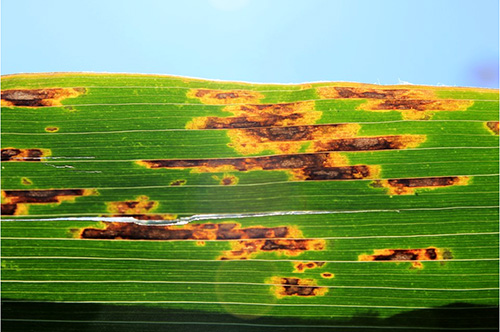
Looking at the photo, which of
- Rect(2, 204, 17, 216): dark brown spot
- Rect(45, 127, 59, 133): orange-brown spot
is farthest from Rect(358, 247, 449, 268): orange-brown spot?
Rect(2, 204, 17, 216): dark brown spot

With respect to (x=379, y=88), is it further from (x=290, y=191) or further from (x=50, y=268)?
(x=50, y=268)

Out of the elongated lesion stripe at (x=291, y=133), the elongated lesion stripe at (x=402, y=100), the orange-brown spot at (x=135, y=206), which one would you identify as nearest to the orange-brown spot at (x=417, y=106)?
the elongated lesion stripe at (x=402, y=100)

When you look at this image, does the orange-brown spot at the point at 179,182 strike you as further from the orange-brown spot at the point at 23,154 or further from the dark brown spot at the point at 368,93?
the dark brown spot at the point at 368,93

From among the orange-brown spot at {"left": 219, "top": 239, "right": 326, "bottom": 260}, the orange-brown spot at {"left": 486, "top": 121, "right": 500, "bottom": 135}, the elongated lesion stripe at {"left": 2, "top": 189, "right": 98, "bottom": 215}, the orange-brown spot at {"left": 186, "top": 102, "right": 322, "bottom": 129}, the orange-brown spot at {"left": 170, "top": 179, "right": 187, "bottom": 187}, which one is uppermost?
the orange-brown spot at {"left": 186, "top": 102, "right": 322, "bottom": 129}

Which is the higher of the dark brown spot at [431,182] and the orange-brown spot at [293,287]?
the dark brown spot at [431,182]

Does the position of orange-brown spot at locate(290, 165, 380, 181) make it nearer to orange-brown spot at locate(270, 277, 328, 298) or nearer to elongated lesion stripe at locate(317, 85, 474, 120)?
elongated lesion stripe at locate(317, 85, 474, 120)

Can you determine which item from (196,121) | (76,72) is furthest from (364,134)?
(76,72)

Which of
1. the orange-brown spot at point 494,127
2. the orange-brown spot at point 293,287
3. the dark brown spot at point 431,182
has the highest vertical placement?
the orange-brown spot at point 494,127
